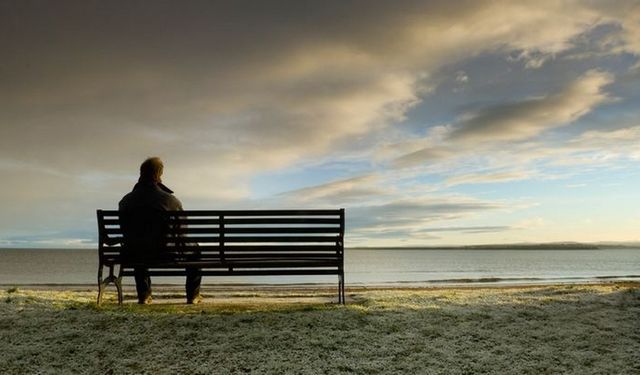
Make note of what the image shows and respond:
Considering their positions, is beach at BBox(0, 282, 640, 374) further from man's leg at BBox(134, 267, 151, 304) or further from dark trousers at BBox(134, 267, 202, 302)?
man's leg at BBox(134, 267, 151, 304)

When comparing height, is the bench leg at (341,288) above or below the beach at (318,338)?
above

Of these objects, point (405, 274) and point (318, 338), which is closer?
point (318, 338)

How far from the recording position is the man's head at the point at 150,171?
9.58m

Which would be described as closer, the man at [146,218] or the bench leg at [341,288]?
the man at [146,218]

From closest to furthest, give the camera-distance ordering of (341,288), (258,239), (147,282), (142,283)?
1. (258,239)
2. (341,288)
3. (142,283)
4. (147,282)

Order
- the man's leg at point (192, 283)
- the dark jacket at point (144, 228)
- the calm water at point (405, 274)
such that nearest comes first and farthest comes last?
the dark jacket at point (144, 228) < the man's leg at point (192, 283) < the calm water at point (405, 274)

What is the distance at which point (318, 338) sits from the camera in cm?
741

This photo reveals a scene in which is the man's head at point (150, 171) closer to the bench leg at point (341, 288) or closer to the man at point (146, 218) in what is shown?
the man at point (146, 218)

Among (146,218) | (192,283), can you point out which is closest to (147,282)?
(192,283)

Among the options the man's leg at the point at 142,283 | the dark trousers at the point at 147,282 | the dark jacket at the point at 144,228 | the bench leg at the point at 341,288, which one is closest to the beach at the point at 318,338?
the bench leg at the point at 341,288

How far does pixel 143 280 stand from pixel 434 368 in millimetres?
5437

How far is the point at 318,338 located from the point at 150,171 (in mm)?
4384

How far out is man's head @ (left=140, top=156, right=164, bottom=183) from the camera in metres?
Result: 9.58

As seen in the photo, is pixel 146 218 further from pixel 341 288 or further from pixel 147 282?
pixel 341 288
